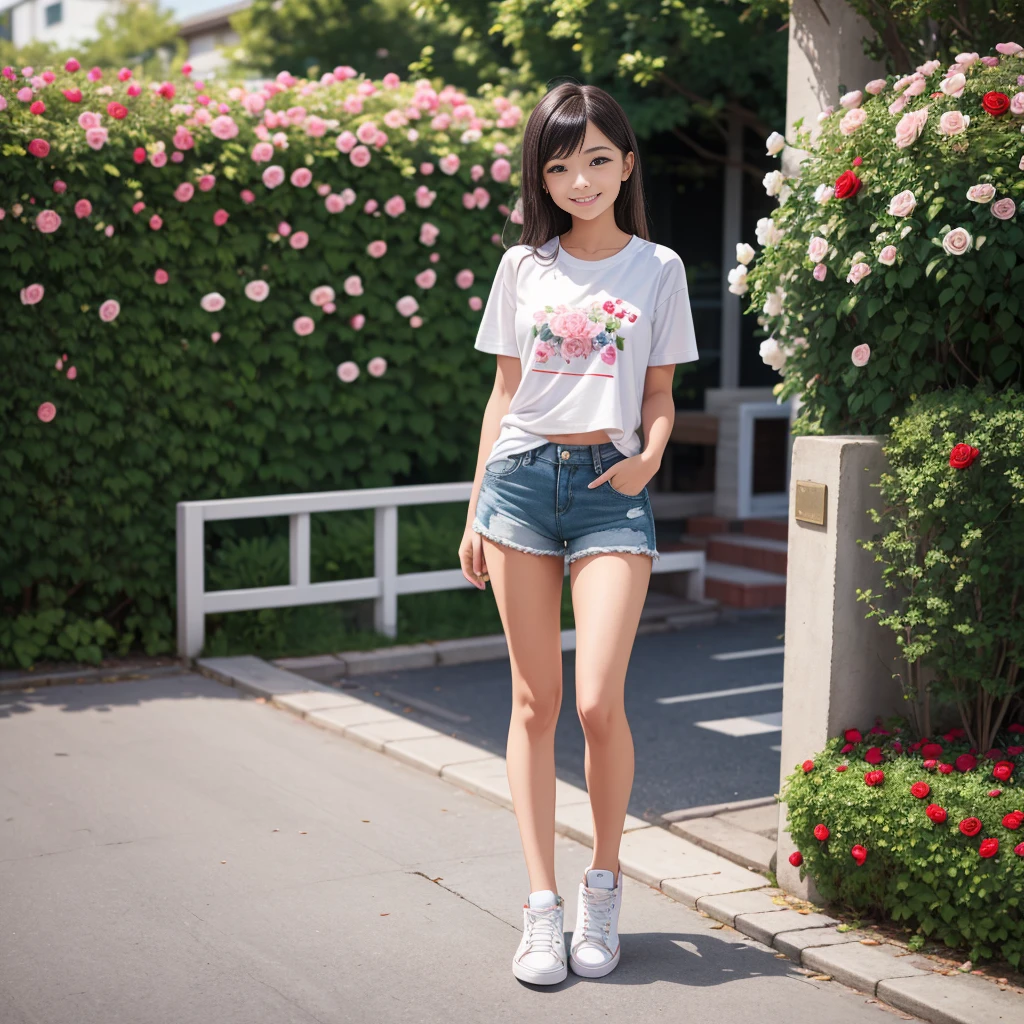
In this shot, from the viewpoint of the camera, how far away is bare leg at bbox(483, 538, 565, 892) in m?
3.38

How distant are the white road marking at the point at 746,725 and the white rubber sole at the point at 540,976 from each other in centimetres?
263

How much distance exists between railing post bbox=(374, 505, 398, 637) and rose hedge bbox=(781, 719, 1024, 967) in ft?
12.3

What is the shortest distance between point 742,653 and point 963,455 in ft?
13.6

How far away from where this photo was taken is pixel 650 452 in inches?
131

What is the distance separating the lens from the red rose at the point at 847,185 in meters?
3.71

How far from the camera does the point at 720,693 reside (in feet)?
21.5

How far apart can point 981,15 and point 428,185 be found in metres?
3.88

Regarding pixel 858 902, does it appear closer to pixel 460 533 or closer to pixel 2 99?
pixel 460 533

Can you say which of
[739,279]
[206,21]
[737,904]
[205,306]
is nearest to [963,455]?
[739,279]

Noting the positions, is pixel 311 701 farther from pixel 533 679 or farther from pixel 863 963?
pixel 863 963

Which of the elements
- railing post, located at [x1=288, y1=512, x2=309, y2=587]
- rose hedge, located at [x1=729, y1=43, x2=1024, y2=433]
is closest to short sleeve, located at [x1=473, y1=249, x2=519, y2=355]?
rose hedge, located at [x1=729, y1=43, x2=1024, y2=433]

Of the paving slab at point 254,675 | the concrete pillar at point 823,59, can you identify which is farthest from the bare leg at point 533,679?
the paving slab at point 254,675

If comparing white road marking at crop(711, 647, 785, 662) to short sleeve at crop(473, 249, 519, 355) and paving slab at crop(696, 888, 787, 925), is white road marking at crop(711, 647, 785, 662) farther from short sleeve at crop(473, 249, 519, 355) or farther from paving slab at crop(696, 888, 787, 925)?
short sleeve at crop(473, 249, 519, 355)

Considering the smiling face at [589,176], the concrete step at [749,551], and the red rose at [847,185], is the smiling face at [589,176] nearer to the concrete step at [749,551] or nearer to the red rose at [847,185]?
the red rose at [847,185]
